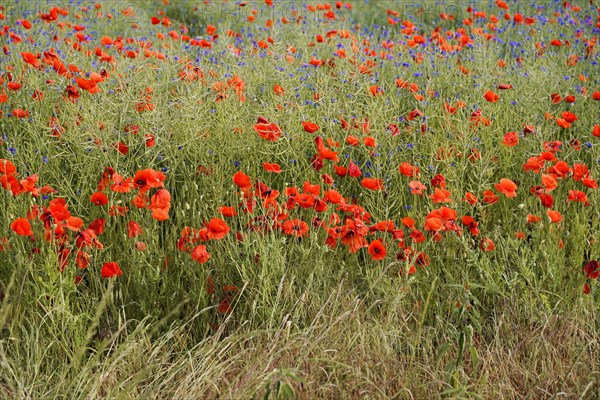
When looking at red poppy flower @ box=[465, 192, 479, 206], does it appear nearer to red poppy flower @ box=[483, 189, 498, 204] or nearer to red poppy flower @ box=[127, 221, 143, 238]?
red poppy flower @ box=[483, 189, 498, 204]

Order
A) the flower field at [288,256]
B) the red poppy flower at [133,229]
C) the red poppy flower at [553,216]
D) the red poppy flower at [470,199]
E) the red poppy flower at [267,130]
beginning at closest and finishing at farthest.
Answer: the flower field at [288,256], the red poppy flower at [133,229], the red poppy flower at [553,216], the red poppy flower at [470,199], the red poppy flower at [267,130]

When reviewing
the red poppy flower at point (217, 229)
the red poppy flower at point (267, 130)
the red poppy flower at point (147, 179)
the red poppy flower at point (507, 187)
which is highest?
the red poppy flower at point (267, 130)

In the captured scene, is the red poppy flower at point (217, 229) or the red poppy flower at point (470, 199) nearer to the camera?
the red poppy flower at point (217, 229)

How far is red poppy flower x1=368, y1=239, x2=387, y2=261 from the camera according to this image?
8.19 feet

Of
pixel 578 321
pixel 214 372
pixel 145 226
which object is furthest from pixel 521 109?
pixel 214 372

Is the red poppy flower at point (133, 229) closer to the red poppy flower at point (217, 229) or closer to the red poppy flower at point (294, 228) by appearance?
the red poppy flower at point (217, 229)

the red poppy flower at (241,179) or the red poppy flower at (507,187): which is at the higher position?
the red poppy flower at (241,179)

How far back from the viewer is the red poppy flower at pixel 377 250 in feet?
8.19

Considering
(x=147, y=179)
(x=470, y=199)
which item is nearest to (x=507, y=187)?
(x=470, y=199)

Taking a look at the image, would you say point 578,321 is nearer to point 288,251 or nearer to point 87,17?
point 288,251

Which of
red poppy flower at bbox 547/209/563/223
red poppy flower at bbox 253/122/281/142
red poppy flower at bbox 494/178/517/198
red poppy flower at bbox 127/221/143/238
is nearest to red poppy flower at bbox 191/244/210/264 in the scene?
red poppy flower at bbox 127/221/143/238

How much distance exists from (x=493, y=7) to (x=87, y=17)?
353 centimetres

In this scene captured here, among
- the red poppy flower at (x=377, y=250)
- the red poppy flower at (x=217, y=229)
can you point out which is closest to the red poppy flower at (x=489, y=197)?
the red poppy flower at (x=377, y=250)

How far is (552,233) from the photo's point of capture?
2645 mm
